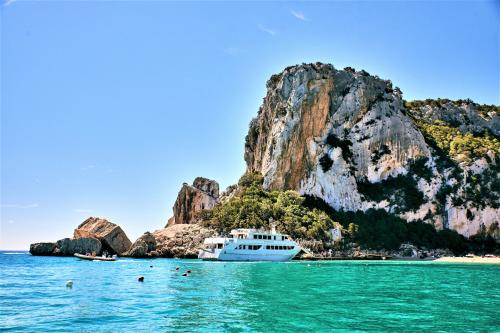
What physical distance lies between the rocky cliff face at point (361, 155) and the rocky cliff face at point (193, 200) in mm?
17952

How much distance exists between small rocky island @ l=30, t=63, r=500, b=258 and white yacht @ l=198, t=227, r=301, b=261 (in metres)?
14.4

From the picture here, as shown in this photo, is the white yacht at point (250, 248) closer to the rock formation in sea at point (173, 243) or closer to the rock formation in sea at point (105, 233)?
the rock formation in sea at point (173, 243)

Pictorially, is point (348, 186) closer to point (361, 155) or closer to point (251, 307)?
point (361, 155)

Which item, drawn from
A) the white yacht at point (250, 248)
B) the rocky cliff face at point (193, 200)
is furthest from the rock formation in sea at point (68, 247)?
the rocky cliff face at point (193, 200)

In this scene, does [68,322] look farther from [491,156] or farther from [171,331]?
[491,156]

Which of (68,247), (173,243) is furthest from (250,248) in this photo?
(68,247)

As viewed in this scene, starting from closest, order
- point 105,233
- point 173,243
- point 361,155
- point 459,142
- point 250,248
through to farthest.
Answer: point 250,248
point 105,233
point 173,243
point 361,155
point 459,142

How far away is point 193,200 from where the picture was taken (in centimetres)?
13088

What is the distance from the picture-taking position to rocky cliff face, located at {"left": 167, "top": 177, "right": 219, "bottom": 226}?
12938cm

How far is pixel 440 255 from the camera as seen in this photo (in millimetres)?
96688

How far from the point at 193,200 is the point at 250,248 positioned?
6046 centimetres

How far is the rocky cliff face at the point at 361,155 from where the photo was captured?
350ft

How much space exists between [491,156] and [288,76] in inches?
2149

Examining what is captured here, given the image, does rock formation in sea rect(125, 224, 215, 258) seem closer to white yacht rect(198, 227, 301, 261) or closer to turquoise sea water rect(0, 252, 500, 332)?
white yacht rect(198, 227, 301, 261)
